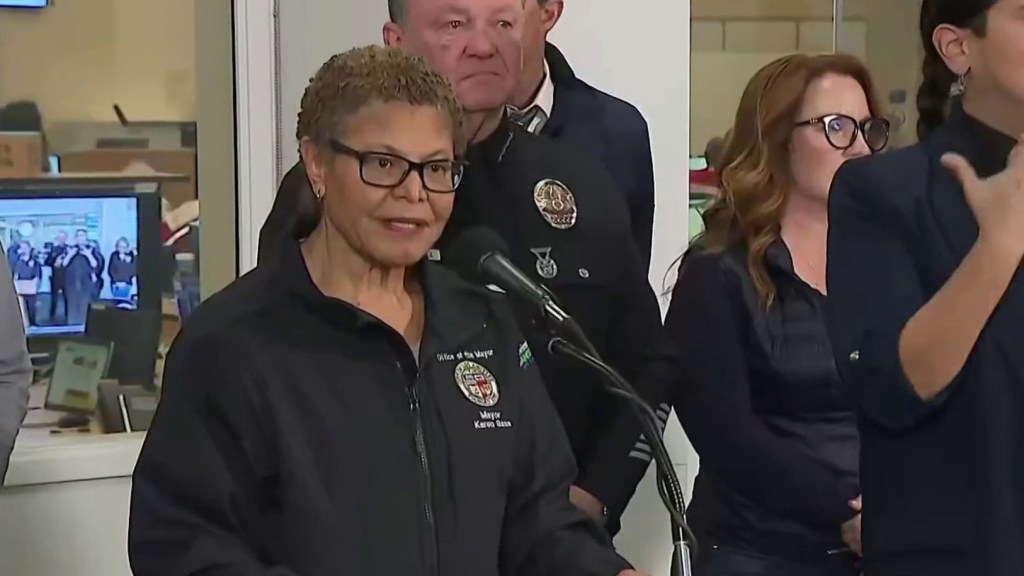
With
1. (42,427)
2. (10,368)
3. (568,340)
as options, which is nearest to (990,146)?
(568,340)

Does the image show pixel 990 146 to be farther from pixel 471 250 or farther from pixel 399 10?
pixel 399 10

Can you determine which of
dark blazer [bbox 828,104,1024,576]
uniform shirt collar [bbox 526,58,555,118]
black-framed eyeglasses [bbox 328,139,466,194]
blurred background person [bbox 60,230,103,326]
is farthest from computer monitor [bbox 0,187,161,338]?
dark blazer [bbox 828,104,1024,576]

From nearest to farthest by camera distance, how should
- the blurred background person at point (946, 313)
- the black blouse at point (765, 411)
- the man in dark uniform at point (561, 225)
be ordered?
the blurred background person at point (946, 313), the man in dark uniform at point (561, 225), the black blouse at point (765, 411)

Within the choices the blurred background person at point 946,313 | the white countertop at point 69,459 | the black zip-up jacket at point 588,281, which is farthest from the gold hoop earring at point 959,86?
the white countertop at point 69,459

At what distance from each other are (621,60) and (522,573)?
148 cm

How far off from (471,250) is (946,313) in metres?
0.52

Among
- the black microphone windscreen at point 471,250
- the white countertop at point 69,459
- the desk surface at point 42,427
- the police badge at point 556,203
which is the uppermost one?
the police badge at point 556,203

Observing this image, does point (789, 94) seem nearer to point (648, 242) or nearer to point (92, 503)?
point (648, 242)

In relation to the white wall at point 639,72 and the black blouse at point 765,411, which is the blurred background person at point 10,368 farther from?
the black blouse at point 765,411

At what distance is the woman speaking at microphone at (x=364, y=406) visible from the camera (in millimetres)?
1373

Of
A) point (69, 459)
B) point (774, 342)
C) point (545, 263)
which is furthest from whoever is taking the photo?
point (69, 459)

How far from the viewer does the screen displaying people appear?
8.99ft

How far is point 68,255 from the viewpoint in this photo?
9.11 feet

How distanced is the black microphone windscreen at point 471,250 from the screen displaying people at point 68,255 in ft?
4.52
